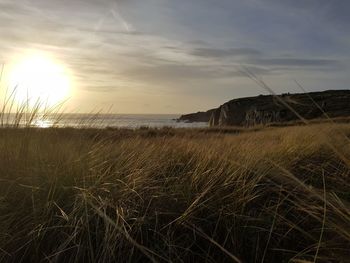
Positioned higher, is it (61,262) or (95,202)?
(95,202)

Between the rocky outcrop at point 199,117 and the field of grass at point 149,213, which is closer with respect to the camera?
the field of grass at point 149,213

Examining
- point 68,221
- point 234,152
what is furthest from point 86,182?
point 234,152

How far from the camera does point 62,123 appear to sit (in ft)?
16.2

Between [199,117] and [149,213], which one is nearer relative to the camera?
[149,213]

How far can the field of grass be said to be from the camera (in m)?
2.76

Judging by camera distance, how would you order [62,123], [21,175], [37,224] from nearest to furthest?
1. [37,224]
2. [21,175]
3. [62,123]

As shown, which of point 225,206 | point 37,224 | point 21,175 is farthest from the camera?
point 21,175

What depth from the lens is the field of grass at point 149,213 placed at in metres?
2.76

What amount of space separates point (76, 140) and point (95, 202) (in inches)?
63.9

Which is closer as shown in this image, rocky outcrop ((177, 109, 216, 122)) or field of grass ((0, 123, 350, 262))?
field of grass ((0, 123, 350, 262))

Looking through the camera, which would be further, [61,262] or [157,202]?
[157,202]

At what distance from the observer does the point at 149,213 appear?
3.13 m

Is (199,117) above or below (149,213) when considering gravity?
above

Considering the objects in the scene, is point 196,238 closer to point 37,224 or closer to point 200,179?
point 200,179
